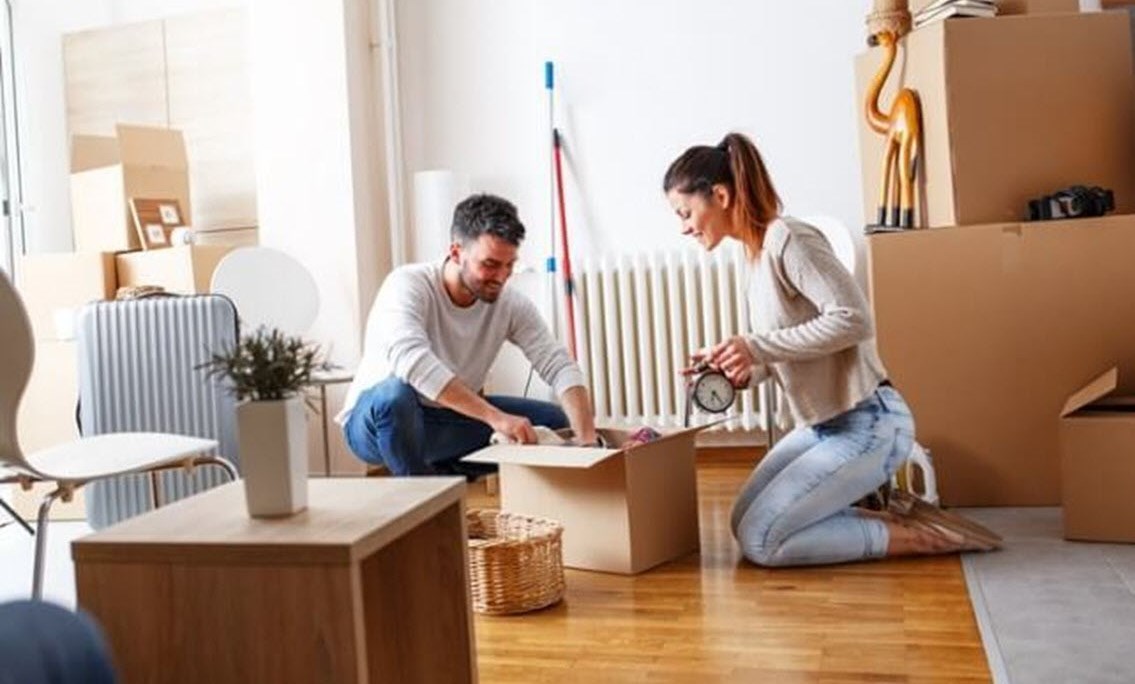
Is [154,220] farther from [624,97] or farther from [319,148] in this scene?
[624,97]

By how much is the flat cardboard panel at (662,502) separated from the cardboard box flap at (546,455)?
0.35 feet

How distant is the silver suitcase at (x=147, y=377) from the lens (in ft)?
8.46

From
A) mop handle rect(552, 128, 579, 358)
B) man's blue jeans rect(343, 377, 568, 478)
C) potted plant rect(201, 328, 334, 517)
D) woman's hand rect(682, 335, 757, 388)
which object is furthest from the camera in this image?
mop handle rect(552, 128, 579, 358)

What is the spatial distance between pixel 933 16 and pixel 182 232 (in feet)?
8.21

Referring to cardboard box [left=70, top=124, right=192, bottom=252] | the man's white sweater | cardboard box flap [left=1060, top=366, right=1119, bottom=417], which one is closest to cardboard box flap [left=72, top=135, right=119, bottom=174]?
cardboard box [left=70, top=124, right=192, bottom=252]

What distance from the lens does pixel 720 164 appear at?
8.25ft

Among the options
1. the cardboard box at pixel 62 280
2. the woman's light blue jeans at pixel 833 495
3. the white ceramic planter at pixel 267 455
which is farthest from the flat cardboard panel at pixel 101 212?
the white ceramic planter at pixel 267 455

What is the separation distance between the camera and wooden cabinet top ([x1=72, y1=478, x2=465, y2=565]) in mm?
1194

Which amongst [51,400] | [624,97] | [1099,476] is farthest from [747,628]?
[51,400]

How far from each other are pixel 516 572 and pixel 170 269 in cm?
205

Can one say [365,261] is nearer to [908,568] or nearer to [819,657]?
[908,568]

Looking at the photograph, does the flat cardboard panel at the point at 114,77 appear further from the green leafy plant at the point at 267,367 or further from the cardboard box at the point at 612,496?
the green leafy plant at the point at 267,367

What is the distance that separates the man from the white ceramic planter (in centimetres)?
125

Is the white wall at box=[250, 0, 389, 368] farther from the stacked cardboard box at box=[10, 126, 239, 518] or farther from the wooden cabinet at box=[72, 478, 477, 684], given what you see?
the wooden cabinet at box=[72, 478, 477, 684]
